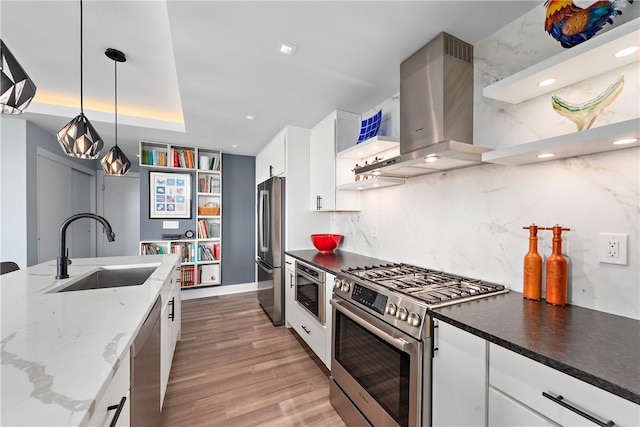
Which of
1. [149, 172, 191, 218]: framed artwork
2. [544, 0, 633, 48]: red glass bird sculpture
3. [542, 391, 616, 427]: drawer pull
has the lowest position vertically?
[542, 391, 616, 427]: drawer pull

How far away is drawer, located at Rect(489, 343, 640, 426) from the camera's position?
27.1 inches

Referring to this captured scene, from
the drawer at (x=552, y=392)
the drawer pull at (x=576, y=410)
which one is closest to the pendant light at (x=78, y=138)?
the drawer at (x=552, y=392)

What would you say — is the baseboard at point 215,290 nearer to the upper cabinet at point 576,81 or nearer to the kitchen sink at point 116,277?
the kitchen sink at point 116,277

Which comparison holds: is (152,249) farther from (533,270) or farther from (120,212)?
(533,270)

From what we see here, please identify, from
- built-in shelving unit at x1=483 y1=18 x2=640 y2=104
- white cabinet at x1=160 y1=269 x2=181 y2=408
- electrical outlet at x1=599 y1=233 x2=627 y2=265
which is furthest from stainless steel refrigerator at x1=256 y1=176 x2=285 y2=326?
electrical outlet at x1=599 y1=233 x2=627 y2=265

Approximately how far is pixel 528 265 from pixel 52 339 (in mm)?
1955

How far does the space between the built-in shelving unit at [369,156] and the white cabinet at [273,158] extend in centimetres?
88

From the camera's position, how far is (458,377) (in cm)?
109

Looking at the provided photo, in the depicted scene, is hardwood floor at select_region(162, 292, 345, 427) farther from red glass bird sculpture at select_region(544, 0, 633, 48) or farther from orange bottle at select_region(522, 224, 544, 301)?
red glass bird sculpture at select_region(544, 0, 633, 48)

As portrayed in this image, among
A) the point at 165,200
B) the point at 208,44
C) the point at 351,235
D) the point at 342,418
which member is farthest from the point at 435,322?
the point at 165,200

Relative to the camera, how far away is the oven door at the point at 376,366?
123cm

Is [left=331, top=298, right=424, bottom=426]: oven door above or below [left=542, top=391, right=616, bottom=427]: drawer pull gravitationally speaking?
below

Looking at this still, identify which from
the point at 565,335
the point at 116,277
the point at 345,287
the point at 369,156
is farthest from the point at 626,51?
the point at 116,277

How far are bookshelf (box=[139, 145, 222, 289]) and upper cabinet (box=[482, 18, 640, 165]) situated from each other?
4099 mm
